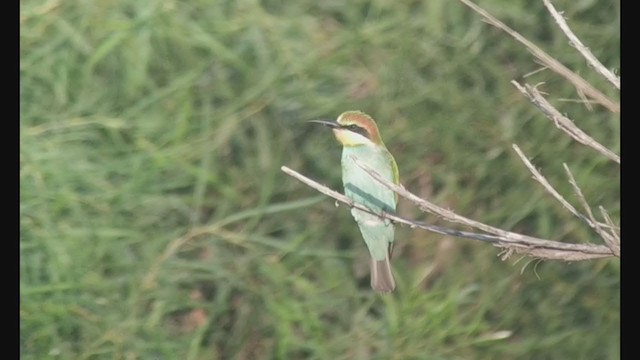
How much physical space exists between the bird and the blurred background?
0.25m

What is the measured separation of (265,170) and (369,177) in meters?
0.44

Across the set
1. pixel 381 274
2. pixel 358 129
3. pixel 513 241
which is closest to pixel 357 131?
pixel 358 129

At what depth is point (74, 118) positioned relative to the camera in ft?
5.10

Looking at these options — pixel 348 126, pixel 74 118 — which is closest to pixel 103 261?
pixel 74 118

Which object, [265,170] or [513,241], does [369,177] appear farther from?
[265,170]

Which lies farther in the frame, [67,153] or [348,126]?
[67,153]

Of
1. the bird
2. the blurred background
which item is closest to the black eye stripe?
the bird

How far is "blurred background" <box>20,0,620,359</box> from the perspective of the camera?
1.52 metres

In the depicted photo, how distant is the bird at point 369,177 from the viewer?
1154 mm

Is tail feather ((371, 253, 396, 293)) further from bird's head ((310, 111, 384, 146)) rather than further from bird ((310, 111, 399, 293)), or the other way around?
bird's head ((310, 111, 384, 146))

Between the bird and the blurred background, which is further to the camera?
the blurred background

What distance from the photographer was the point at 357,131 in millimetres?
1208

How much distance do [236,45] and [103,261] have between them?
0.33 metres

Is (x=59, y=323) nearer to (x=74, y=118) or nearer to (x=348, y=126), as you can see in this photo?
A: (x=74, y=118)
